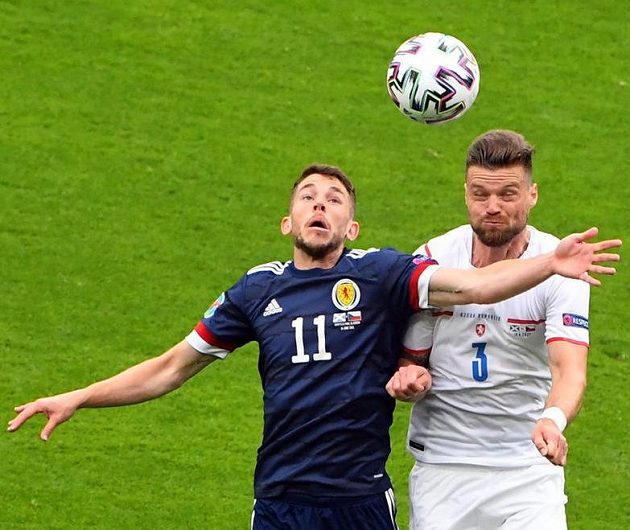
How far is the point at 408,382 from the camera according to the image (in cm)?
576

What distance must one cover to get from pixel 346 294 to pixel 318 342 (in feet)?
0.74

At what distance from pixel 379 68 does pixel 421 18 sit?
0.88 metres

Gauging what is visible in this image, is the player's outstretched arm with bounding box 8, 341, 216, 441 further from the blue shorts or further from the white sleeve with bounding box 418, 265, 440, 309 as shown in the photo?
the white sleeve with bounding box 418, 265, 440, 309

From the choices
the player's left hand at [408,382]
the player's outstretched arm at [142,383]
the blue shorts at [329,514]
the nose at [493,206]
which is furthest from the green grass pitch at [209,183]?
the nose at [493,206]

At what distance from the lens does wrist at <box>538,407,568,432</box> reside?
17.6 feet

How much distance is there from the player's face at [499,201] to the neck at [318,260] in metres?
0.59

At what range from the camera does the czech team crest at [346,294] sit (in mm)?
5996

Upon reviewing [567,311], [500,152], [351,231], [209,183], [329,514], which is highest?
[209,183]

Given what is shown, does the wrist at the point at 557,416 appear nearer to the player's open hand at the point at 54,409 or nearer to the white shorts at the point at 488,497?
the white shorts at the point at 488,497

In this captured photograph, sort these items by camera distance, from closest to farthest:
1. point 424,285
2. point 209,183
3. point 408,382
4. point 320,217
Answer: point 408,382 → point 424,285 → point 320,217 → point 209,183

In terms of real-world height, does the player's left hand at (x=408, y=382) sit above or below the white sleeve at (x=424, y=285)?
below

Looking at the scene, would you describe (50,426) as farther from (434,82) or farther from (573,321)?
(434,82)

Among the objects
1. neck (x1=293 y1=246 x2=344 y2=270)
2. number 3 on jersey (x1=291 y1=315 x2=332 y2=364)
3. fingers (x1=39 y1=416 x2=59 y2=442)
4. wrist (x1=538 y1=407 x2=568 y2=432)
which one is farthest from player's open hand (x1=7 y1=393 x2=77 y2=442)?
wrist (x1=538 y1=407 x2=568 y2=432)

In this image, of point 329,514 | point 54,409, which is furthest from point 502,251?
point 54,409
